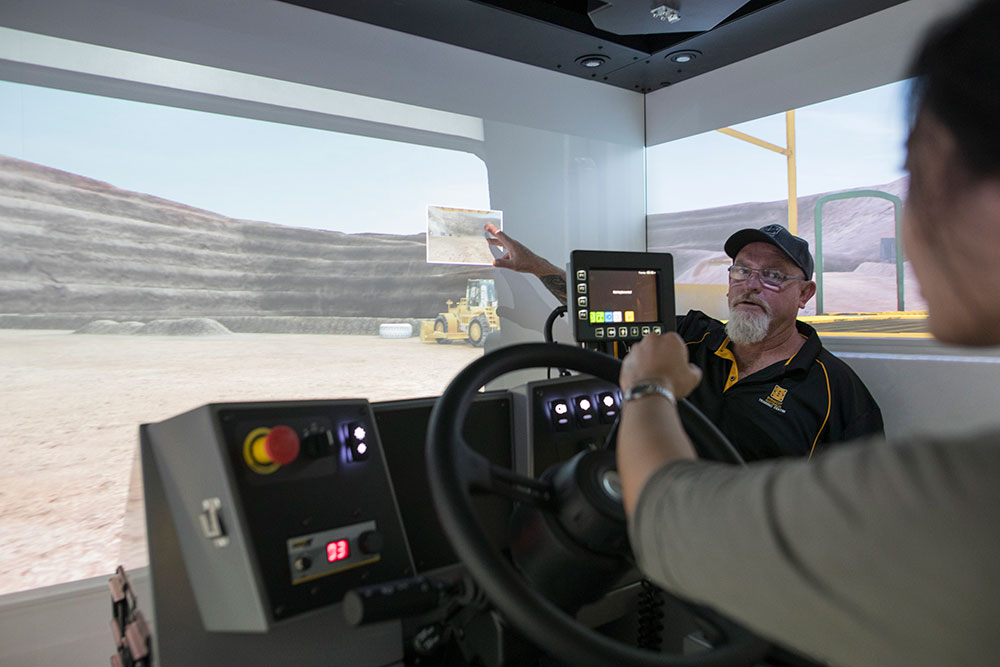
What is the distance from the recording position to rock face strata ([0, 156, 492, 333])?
2.17 meters

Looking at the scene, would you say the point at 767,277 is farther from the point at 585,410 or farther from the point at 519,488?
the point at 519,488

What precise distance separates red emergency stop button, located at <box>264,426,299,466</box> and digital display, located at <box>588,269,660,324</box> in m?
0.85

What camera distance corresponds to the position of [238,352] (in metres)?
2.57

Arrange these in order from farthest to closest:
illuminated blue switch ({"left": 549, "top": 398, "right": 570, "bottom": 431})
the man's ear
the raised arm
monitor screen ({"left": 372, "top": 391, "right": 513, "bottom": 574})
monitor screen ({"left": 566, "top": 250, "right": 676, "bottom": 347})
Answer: the raised arm, the man's ear, monitor screen ({"left": 566, "top": 250, "right": 676, "bottom": 347}), illuminated blue switch ({"left": 549, "top": 398, "right": 570, "bottom": 431}), monitor screen ({"left": 372, "top": 391, "right": 513, "bottom": 574})

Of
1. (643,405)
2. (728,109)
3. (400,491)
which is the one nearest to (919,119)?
(643,405)

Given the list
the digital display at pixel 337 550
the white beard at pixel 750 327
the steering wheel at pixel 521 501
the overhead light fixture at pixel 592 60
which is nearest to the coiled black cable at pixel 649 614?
the steering wheel at pixel 521 501

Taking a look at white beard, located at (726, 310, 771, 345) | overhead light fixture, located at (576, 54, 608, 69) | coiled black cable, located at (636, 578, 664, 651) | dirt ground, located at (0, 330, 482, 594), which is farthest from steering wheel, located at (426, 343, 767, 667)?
overhead light fixture, located at (576, 54, 608, 69)

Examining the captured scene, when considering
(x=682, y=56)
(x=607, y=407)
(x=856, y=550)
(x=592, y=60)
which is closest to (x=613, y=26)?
(x=592, y=60)

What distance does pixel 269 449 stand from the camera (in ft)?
2.80

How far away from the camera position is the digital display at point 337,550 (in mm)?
897

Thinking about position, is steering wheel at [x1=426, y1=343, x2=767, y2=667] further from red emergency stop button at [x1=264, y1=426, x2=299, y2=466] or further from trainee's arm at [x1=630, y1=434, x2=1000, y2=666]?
red emergency stop button at [x1=264, y1=426, x2=299, y2=466]

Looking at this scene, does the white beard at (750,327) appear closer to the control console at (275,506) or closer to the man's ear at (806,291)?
the man's ear at (806,291)

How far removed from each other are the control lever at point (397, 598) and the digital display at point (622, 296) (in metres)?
0.86

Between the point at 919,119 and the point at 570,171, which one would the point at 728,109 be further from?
the point at 919,119
